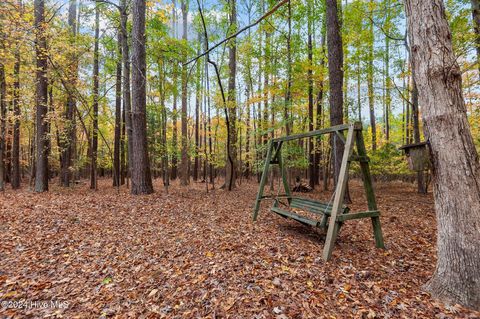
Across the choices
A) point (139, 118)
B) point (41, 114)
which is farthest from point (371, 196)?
point (41, 114)

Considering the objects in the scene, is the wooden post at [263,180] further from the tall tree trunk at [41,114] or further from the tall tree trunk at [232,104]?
the tall tree trunk at [41,114]

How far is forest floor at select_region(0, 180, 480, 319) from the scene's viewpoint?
92.4 inches

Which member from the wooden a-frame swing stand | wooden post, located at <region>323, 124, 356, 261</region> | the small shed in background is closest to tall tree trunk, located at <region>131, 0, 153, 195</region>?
A: the wooden a-frame swing stand

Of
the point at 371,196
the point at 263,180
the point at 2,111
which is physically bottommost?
the point at 371,196

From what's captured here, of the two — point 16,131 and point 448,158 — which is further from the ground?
point 16,131

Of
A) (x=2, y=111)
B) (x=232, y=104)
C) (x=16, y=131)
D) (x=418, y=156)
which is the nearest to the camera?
(x=418, y=156)

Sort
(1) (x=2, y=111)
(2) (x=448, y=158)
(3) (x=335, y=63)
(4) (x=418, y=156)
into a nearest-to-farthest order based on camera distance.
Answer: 1. (2) (x=448, y=158)
2. (4) (x=418, y=156)
3. (3) (x=335, y=63)
4. (1) (x=2, y=111)

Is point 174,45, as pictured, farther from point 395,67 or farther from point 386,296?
point 395,67

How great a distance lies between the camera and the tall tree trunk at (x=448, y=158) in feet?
7.41

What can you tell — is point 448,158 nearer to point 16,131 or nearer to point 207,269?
point 207,269

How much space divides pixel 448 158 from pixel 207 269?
315cm

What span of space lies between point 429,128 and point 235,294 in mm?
2866

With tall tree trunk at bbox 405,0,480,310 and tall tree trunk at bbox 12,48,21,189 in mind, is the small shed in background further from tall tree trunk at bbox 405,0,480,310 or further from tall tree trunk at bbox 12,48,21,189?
tall tree trunk at bbox 12,48,21,189

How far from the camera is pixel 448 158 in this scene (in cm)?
233
